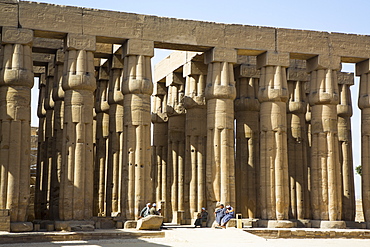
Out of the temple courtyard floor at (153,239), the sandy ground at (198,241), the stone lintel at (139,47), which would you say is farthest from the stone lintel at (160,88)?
the sandy ground at (198,241)

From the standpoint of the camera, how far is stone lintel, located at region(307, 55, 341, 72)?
1139 inches

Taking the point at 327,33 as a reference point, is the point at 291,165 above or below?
below

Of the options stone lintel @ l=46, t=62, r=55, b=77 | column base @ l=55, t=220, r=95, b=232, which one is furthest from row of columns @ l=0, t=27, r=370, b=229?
column base @ l=55, t=220, r=95, b=232

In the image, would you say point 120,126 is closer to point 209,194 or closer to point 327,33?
point 209,194

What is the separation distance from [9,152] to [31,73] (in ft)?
10.9

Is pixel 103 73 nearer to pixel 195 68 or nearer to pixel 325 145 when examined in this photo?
pixel 195 68

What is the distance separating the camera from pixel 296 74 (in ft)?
111

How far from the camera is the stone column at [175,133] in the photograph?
113 feet

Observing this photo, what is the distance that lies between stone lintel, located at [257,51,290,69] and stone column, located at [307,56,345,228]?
1.71 metres

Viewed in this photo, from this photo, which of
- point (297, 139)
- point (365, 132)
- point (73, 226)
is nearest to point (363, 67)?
point (365, 132)

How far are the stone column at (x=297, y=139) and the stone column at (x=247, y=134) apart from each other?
92.6 inches

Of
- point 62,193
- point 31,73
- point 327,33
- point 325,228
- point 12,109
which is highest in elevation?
point 327,33

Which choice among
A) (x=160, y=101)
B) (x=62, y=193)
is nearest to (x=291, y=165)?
(x=160, y=101)

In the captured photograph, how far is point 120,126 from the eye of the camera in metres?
30.3
